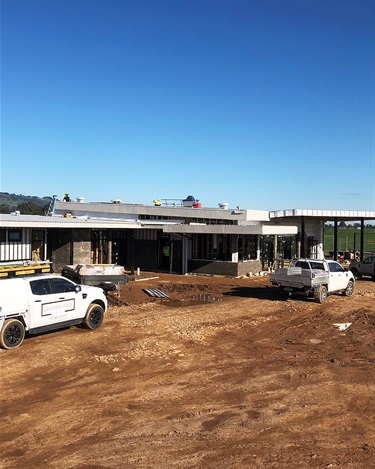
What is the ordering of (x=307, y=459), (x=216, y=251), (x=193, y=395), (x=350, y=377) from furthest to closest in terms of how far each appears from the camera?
(x=216, y=251), (x=350, y=377), (x=193, y=395), (x=307, y=459)

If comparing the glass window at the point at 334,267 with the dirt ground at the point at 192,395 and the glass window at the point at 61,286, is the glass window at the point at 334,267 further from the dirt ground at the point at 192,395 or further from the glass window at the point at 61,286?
the glass window at the point at 61,286

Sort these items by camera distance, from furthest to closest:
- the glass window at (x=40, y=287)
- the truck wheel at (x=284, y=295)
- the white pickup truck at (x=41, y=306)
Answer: the truck wheel at (x=284, y=295)
the glass window at (x=40, y=287)
the white pickup truck at (x=41, y=306)

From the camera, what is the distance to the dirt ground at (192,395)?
644cm

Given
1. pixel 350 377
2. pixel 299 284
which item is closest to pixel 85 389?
pixel 350 377

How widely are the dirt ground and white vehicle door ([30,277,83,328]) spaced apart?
0.63 meters

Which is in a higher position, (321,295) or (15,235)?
(15,235)

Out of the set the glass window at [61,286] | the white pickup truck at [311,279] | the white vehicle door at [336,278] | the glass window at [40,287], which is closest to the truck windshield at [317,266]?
the white pickup truck at [311,279]

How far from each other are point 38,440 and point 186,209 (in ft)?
84.2

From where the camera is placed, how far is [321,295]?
1966 centimetres

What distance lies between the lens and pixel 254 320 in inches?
631

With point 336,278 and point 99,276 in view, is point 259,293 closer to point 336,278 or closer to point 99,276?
point 336,278

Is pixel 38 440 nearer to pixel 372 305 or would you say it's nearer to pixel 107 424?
pixel 107 424

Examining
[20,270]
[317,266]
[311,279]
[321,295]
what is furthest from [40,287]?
[317,266]

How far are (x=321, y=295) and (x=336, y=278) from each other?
148cm
